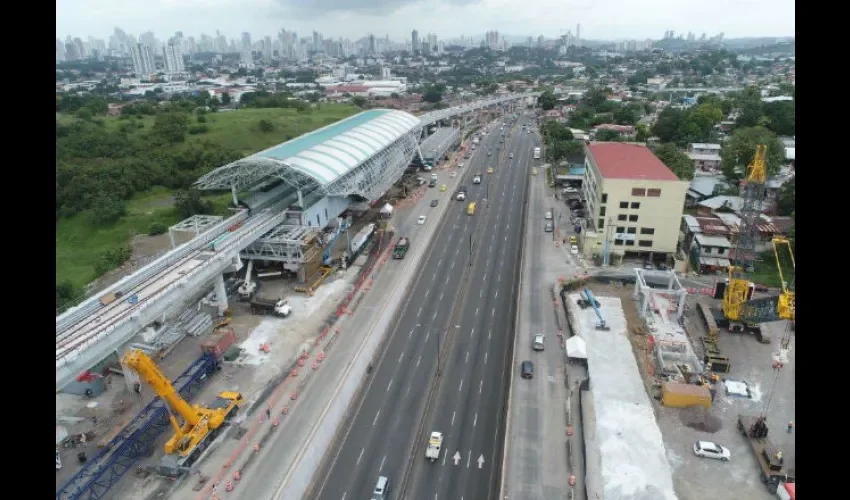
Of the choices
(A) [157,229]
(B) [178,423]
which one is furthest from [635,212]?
(A) [157,229]

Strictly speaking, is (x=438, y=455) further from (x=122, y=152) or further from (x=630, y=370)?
(x=122, y=152)

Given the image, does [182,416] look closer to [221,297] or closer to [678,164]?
[221,297]

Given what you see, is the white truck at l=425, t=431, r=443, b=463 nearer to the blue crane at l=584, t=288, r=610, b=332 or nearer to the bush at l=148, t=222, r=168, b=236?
the blue crane at l=584, t=288, r=610, b=332

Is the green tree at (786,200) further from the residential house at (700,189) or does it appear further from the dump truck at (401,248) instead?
the dump truck at (401,248)

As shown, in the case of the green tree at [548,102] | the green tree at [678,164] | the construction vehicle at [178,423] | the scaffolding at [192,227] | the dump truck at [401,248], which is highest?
the green tree at [548,102]

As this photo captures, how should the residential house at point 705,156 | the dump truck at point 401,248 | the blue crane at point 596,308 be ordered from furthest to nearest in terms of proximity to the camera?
the residential house at point 705,156 < the dump truck at point 401,248 < the blue crane at point 596,308

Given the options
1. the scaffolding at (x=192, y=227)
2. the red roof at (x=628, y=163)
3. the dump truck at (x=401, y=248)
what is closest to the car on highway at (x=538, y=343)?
the dump truck at (x=401, y=248)
